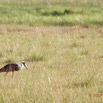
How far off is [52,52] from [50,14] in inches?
398

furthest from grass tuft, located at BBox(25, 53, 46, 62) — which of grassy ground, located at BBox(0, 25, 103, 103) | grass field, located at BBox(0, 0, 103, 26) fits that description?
grass field, located at BBox(0, 0, 103, 26)

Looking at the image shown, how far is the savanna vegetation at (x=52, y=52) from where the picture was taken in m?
6.11

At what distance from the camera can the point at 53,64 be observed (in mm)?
9266

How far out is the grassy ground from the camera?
19.5 feet

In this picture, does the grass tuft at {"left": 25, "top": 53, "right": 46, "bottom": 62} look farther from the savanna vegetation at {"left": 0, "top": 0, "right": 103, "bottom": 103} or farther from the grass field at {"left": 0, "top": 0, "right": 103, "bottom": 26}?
the grass field at {"left": 0, "top": 0, "right": 103, "bottom": 26}

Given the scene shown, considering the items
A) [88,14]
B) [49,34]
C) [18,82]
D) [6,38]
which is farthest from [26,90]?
[88,14]

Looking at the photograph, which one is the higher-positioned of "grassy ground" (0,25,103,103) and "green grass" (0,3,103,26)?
"grassy ground" (0,25,103,103)

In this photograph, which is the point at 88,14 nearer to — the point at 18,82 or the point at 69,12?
the point at 69,12

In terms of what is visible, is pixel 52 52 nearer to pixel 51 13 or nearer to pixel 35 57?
pixel 35 57

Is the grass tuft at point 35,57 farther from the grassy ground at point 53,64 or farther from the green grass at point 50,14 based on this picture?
the green grass at point 50,14

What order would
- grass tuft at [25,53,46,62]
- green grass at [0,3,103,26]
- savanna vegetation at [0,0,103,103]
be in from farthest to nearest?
1. green grass at [0,3,103,26]
2. grass tuft at [25,53,46,62]
3. savanna vegetation at [0,0,103,103]

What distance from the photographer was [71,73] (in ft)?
A: 26.5

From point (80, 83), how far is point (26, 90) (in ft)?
3.87

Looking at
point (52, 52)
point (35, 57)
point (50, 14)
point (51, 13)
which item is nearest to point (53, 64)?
point (35, 57)
